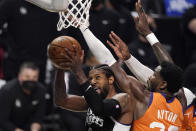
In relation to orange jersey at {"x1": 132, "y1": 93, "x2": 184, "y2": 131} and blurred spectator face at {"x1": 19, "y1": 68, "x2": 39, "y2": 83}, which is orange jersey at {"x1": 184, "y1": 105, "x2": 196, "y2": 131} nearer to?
orange jersey at {"x1": 132, "y1": 93, "x2": 184, "y2": 131}

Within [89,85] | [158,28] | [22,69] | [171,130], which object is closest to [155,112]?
[171,130]

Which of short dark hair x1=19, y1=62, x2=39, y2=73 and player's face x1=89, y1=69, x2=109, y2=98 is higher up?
player's face x1=89, y1=69, x2=109, y2=98

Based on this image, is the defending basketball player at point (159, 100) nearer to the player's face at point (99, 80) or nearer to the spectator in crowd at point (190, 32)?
the player's face at point (99, 80)

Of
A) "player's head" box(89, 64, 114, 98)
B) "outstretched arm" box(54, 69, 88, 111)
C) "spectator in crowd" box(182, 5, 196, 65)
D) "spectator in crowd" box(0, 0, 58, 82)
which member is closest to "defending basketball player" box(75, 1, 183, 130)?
"player's head" box(89, 64, 114, 98)

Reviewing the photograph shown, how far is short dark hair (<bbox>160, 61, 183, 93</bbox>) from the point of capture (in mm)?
5238

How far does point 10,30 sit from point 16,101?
101cm

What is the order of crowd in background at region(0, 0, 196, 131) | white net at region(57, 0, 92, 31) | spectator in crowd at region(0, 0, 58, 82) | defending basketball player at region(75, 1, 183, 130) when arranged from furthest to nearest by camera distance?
1. spectator in crowd at region(0, 0, 58, 82)
2. crowd in background at region(0, 0, 196, 131)
3. white net at region(57, 0, 92, 31)
4. defending basketball player at region(75, 1, 183, 130)

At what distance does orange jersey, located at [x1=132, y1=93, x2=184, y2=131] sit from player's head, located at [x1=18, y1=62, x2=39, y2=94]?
Result: 108 inches

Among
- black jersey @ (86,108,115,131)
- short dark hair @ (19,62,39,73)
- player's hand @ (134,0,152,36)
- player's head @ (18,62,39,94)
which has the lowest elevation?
player's head @ (18,62,39,94)

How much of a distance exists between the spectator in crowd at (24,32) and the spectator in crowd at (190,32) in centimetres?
201

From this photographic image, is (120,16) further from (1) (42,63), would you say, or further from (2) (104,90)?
(2) (104,90)

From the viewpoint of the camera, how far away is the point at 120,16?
8.54m

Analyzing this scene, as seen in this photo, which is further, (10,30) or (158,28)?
(158,28)

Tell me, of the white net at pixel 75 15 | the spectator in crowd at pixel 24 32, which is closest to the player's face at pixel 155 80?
the white net at pixel 75 15
